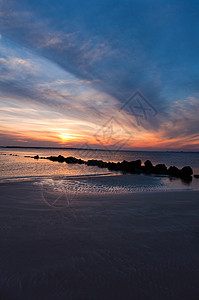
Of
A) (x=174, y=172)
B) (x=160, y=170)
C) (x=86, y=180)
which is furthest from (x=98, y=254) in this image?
(x=160, y=170)

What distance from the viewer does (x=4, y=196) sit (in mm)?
7027

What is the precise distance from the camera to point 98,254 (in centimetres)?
312

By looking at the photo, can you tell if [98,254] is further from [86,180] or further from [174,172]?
[174,172]

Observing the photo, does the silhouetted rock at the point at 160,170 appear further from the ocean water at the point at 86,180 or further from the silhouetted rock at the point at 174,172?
the ocean water at the point at 86,180

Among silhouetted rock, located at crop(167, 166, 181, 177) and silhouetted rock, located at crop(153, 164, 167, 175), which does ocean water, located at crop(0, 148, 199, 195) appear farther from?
silhouetted rock, located at crop(153, 164, 167, 175)

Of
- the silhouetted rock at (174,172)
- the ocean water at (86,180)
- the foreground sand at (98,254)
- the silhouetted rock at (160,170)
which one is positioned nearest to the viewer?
the foreground sand at (98,254)

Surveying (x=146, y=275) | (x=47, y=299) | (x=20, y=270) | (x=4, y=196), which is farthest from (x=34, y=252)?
(x=4, y=196)

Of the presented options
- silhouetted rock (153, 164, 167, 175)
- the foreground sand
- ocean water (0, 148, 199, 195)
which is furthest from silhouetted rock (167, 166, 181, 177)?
the foreground sand

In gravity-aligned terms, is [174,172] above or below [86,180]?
above

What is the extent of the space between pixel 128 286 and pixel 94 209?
3317 millimetres

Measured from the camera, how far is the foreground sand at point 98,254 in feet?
7.76

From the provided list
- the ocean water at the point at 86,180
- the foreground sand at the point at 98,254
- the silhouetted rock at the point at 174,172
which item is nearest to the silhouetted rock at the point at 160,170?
the silhouetted rock at the point at 174,172

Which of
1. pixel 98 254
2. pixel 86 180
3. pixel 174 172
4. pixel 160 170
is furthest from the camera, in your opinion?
pixel 160 170

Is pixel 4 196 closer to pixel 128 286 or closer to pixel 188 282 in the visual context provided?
pixel 128 286
